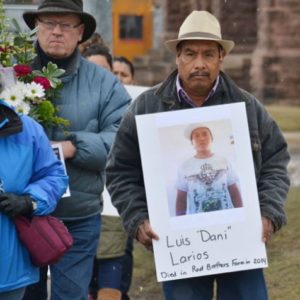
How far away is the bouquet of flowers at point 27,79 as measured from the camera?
21.0 feet

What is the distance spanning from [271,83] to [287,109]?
240 cm

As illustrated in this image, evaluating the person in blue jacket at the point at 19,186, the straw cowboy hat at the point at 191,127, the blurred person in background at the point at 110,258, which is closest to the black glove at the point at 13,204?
the person in blue jacket at the point at 19,186

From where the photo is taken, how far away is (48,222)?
578 centimetres

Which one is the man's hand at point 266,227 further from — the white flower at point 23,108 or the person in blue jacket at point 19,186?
the white flower at point 23,108

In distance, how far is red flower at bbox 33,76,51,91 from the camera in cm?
651

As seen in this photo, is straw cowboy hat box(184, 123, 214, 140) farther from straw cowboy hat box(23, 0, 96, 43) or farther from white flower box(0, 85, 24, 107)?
straw cowboy hat box(23, 0, 96, 43)

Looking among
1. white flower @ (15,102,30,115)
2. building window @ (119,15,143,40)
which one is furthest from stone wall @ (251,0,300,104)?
white flower @ (15,102,30,115)

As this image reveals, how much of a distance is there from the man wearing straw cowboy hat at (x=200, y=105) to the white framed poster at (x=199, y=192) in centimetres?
9

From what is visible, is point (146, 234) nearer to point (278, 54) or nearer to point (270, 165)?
point (270, 165)

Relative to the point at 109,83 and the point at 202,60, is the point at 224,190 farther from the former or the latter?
the point at 109,83

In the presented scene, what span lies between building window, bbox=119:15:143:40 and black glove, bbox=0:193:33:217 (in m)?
31.4

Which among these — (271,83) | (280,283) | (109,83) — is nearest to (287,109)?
(271,83)

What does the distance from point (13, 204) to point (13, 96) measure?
1021 mm

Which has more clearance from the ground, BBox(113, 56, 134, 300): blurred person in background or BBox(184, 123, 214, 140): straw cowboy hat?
BBox(184, 123, 214, 140): straw cowboy hat
